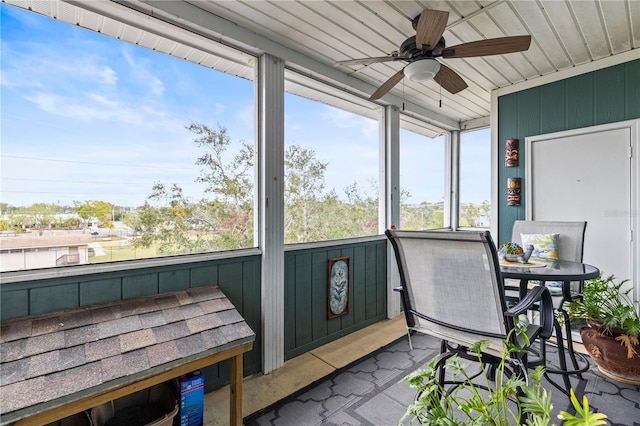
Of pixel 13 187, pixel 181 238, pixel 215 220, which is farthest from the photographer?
pixel 215 220

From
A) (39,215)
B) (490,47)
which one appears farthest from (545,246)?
(39,215)

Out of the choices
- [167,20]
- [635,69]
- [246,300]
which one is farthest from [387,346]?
[635,69]

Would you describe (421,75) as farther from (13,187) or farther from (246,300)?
(13,187)

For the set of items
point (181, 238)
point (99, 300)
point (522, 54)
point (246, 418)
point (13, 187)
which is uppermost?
point (522, 54)

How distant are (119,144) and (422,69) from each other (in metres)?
2.02

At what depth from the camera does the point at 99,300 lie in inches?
67.8

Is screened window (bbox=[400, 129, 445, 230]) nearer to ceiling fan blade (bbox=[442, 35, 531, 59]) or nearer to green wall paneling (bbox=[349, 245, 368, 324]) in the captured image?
green wall paneling (bbox=[349, 245, 368, 324])

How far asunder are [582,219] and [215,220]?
3.44 metres

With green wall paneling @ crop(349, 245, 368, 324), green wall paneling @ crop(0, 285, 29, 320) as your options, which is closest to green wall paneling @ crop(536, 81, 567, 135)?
green wall paneling @ crop(349, 245, 368, 324)

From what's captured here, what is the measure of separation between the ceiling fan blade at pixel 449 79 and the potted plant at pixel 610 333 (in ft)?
5.88

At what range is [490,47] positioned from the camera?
1899 millimetres

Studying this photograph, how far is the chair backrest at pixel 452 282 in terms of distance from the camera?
1.42m

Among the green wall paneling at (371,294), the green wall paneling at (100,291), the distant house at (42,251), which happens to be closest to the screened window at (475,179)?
the green wall paneling at (371,294)

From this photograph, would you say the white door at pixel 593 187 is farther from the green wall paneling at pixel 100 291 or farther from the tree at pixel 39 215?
the tree at pixel 39 215
